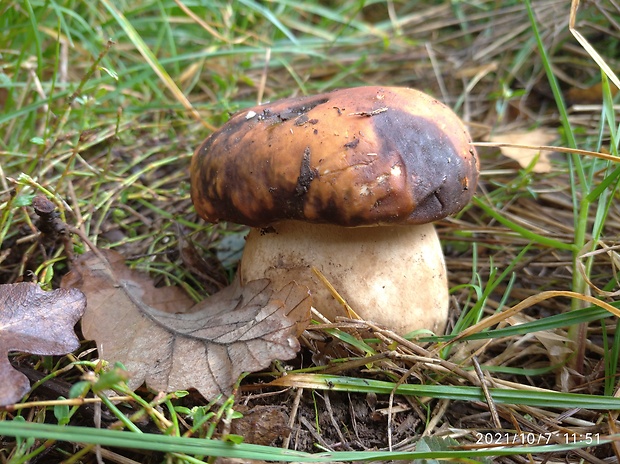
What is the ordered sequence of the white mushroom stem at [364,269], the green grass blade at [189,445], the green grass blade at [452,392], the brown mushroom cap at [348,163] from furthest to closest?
the white mushroom stem at [364,269]
the brown mushroom cap at [348,163]
the green grass blade at [452,392]
the green grass blade at [189,445]

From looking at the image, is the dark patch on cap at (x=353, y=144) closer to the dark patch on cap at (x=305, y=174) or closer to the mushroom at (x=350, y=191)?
the mushroom at (x=350, y=191)

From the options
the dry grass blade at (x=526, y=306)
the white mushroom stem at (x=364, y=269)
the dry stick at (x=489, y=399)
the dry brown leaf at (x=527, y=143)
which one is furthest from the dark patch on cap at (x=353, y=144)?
the dry brown leaf at (x=527, y=143)

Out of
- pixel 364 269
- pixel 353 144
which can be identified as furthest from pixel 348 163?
pixel 364 269

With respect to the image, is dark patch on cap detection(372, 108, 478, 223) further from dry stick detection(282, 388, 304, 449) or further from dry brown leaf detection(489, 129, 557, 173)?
dry brown leaf detection(489, 129, 557, 173)

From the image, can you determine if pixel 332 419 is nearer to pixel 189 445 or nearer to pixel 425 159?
pixel 189 445

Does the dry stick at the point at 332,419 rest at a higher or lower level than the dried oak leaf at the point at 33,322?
lower

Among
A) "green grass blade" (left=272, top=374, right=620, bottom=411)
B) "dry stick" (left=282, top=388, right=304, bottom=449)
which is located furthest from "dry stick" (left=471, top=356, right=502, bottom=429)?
"dry stick" (left=282, top=388, right=304, bottom=449)
